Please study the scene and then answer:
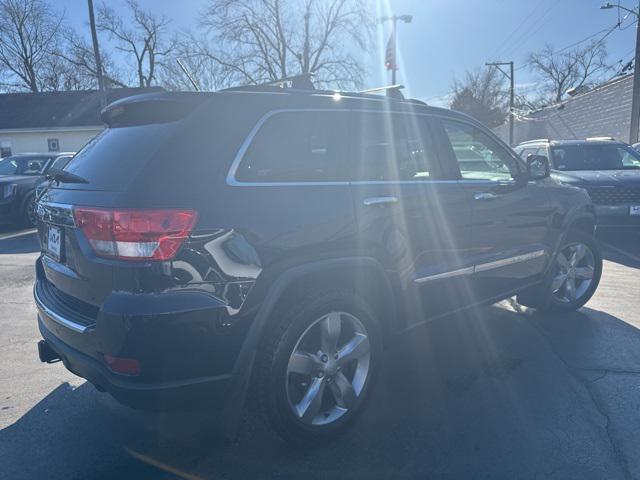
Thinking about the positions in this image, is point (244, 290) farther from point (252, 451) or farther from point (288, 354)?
point (252, 451)

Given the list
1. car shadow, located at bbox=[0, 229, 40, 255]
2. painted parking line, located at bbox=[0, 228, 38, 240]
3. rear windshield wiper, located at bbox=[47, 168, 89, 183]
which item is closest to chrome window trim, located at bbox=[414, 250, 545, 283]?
rear windshield wiper, located at bbox=[47, 168, 89, 183]

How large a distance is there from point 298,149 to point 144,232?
41.1 inches

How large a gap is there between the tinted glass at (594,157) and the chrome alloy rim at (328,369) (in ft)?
25.1

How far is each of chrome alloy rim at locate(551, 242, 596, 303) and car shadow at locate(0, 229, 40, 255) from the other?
8083 millimetres

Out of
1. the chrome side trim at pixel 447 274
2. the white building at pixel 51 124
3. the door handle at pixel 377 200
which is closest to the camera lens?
the door handle at pixel 377 200

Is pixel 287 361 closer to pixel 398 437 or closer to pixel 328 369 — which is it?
pixel 328 369

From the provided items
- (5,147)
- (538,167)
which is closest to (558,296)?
(538,167)

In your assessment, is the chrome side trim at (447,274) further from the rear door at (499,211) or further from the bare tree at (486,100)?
the bare tree at (486,100)

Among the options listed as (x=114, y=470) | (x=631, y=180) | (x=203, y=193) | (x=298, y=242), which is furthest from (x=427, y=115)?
(x=631, y=180)

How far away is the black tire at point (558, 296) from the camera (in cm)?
480

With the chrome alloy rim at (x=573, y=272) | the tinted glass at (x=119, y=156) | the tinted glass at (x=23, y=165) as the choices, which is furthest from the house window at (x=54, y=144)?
the chrome alloy rim at (x=573, y=272)

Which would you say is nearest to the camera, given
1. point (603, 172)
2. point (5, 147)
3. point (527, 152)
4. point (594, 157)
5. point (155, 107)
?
point (155, 107)

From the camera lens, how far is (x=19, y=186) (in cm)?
1084

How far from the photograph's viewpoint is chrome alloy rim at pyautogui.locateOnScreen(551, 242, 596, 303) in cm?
497
